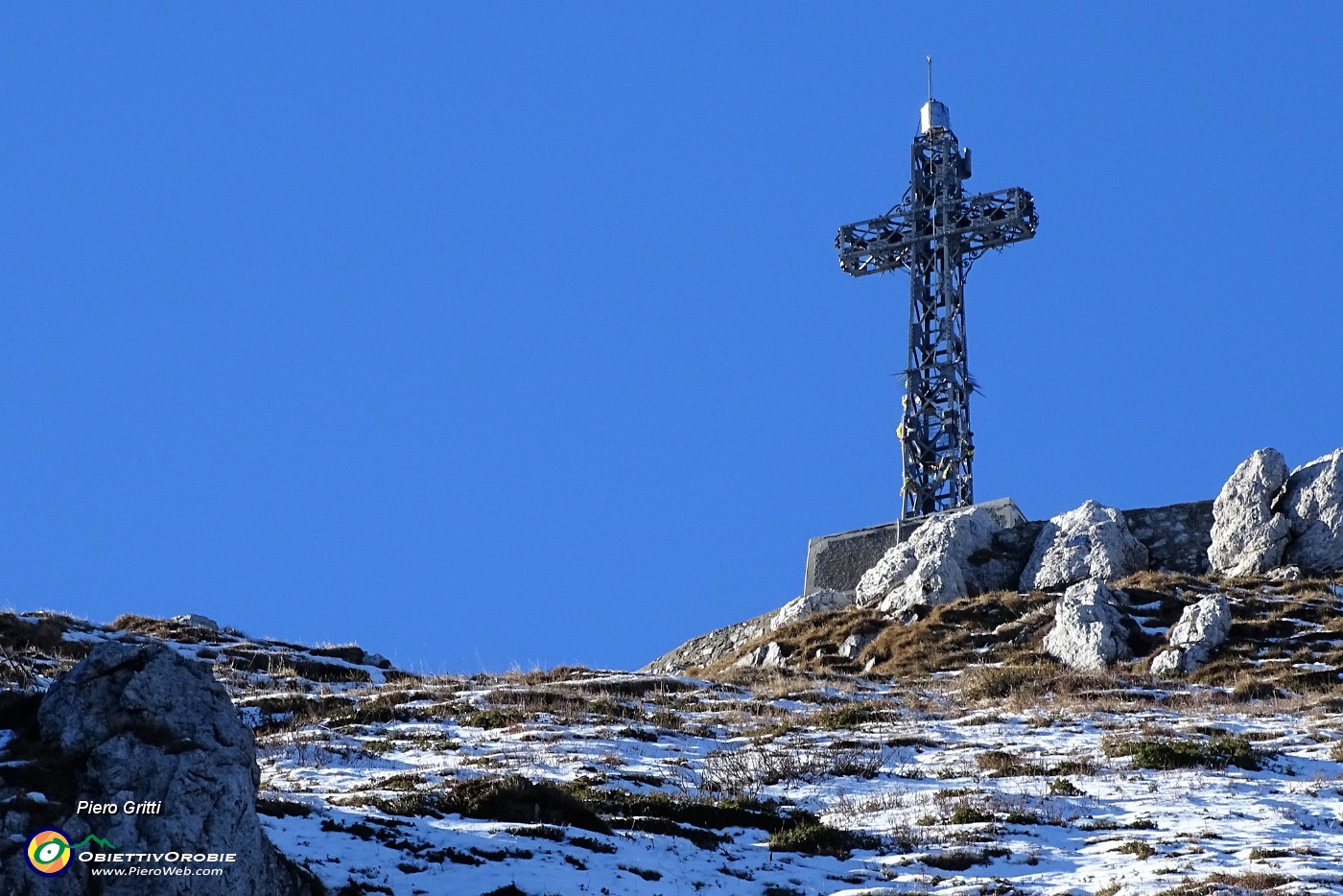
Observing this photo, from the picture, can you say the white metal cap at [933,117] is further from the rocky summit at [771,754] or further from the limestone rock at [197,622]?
the limestone rock at [197,622]

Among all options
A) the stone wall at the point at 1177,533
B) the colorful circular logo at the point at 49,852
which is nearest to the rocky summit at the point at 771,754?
the colorful circular logo at the point at 49,852

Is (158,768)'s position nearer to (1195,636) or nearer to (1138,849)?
(1138,849)

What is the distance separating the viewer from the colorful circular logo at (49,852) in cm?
1081

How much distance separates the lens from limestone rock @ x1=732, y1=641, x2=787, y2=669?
135 ft

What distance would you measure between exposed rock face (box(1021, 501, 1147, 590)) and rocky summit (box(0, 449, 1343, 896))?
37cm

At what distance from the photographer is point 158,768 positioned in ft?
38.8

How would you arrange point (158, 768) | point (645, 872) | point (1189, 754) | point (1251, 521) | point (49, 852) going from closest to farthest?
point (49, 852), point (158, 768), point (645, 872), point (1189, 754), point (1251, 521)

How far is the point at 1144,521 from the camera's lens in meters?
45.0

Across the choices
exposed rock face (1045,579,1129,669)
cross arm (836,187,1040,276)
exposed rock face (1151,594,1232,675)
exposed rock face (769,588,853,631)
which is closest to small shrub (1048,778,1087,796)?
exposed rock face (1151,594,1232,675)

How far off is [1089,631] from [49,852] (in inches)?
1108

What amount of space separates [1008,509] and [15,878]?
136ft

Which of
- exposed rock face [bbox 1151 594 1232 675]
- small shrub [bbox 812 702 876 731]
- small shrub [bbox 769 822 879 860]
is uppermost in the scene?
exposed rock face [bbox 1151 594 1232 675]

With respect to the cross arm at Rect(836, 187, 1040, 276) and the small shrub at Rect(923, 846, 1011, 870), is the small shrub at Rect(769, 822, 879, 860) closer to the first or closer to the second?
the small shrub at Rect(923, 846, 1011, 870)

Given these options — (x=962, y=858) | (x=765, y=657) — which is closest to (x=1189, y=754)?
(x=962, y=858)
